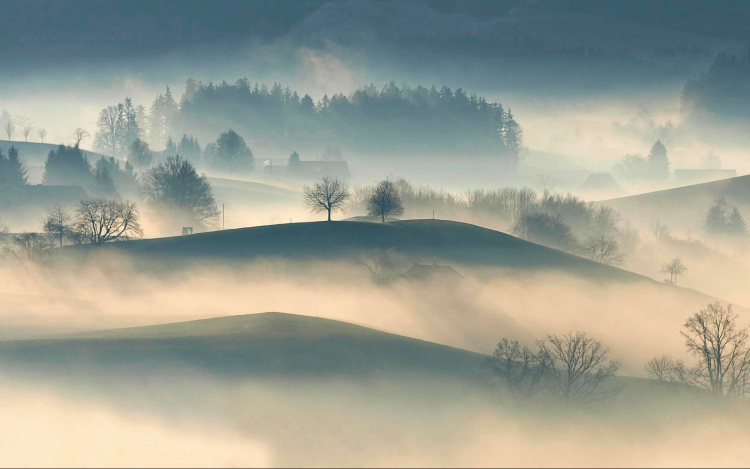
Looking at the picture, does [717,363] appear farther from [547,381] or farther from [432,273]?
[432,273]

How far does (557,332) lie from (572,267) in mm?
25939

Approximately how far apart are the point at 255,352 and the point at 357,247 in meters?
55.1

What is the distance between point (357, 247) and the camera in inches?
4830

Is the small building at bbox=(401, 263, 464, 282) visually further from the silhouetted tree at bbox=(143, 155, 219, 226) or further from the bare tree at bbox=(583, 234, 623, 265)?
the silhouetted tree at bbox=(143, 155, 219, 226)

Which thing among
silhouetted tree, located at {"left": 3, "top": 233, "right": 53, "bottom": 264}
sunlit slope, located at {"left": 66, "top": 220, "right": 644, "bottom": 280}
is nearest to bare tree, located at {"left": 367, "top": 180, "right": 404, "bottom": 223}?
sunlit slope, located at {"left": 66, "top": 220, "right": 644, "bottom": 280}

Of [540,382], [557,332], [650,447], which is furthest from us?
[557,332]

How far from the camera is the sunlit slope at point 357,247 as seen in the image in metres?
121

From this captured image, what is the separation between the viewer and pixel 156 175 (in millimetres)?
186625

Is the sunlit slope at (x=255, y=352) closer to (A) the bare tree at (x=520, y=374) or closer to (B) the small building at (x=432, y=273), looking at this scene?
(A) the bare tree at (x=520, y=374)

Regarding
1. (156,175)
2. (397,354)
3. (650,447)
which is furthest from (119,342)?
(156,175)

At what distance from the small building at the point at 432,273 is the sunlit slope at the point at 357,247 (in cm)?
743

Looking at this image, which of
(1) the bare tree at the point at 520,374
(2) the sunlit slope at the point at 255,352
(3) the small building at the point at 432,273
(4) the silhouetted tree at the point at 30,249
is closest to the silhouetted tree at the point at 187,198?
(4) the silhouetted tree at the point at 30,249

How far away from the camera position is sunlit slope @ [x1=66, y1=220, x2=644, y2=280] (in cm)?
12138

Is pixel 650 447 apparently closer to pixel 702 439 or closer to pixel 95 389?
pixel 702 439
